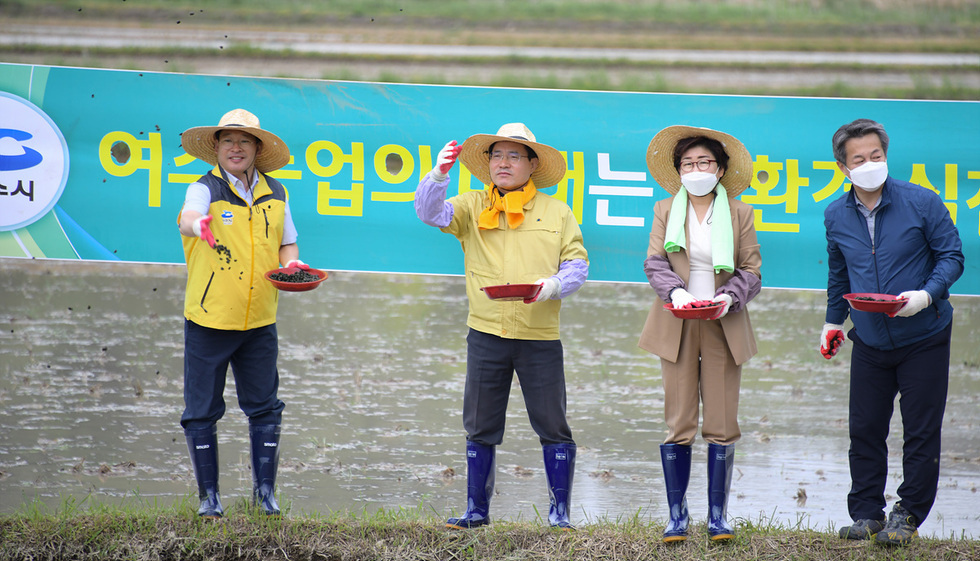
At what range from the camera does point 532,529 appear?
10.8 feet

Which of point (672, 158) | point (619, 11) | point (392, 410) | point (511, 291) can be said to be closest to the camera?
point (511, 291)

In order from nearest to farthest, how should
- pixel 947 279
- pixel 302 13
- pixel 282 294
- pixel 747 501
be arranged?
pixel 947 279 < pixel 747 501 < pixel 282 294 < pixel 302 13

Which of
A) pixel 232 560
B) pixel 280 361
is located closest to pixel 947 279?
pixel 232 560

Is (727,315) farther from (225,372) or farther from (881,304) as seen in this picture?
(225,372)

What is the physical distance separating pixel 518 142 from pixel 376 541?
1.67 metres

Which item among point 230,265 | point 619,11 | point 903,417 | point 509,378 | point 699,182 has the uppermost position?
point 619,11

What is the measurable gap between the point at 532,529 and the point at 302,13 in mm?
6439

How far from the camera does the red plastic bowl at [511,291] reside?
302 cm

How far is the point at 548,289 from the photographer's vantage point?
10.2 feet

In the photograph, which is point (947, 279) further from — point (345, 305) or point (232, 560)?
point (345, 305)

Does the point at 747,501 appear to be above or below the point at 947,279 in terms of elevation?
below

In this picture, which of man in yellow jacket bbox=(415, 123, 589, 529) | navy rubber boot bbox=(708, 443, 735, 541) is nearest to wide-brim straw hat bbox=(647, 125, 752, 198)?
man in yellow jacket bbox=(415, 123, 589, 529)

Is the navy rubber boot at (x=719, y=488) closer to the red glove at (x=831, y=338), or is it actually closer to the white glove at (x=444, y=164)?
the red glove at (x=831, y=338)

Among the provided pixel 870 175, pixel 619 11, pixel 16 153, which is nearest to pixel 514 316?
pixel 870 175
